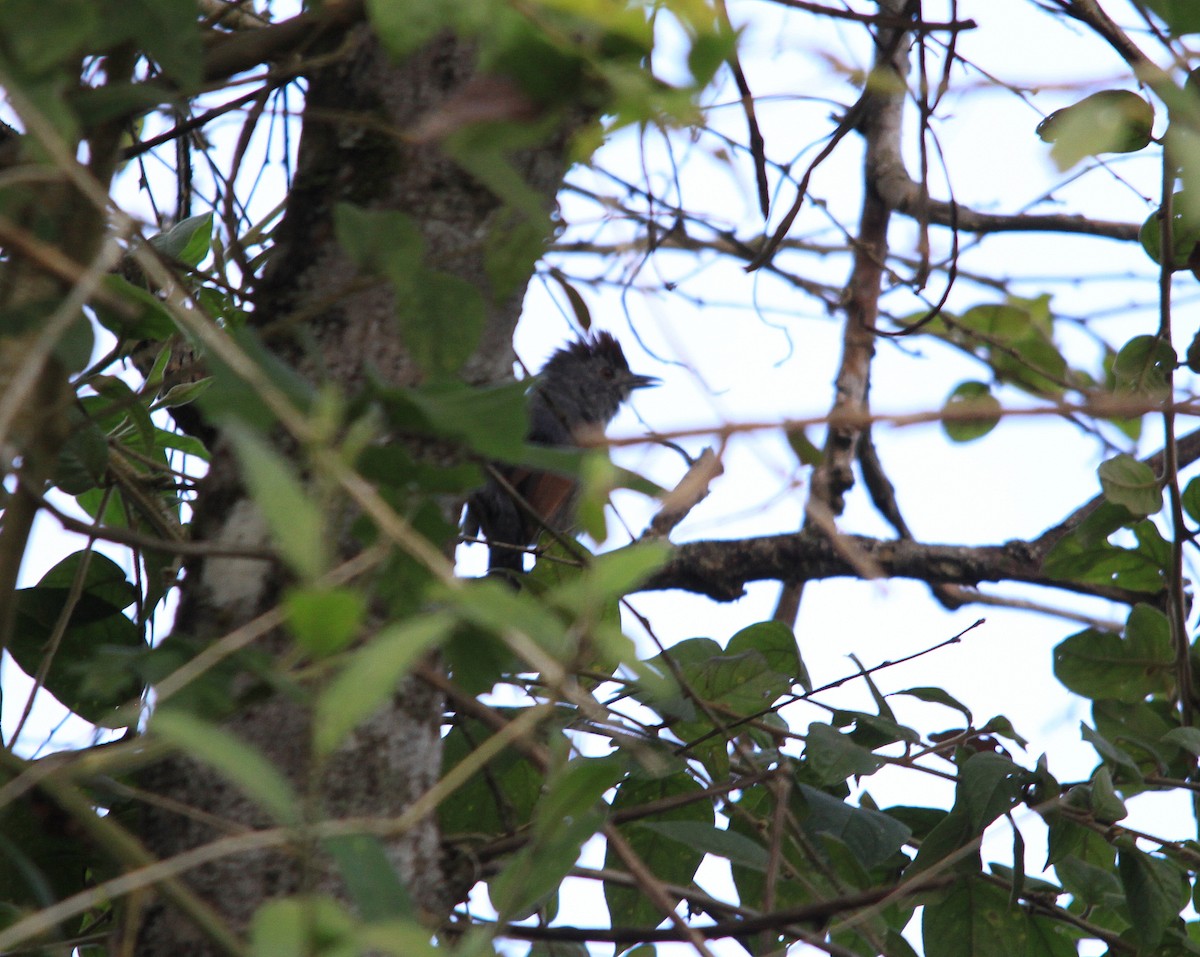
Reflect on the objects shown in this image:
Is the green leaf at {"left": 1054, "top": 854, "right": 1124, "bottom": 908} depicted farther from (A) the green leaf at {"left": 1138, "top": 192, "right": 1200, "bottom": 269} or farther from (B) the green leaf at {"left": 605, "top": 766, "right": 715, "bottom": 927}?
(A) the green leaf at {"left": 1138, "top": 192, "right": 1200, "bottom": 269}

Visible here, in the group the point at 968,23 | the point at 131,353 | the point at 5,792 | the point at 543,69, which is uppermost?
the point at 968,23

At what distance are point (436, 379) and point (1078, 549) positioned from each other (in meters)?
2.04

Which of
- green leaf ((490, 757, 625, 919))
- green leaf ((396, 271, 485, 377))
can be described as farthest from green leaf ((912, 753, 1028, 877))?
green leaf ((396, 271, 485, 377))

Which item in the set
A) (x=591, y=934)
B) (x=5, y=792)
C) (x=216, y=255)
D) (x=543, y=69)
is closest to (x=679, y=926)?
(x=591, y=934)

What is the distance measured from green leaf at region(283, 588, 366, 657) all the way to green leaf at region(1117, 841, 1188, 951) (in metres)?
1.63

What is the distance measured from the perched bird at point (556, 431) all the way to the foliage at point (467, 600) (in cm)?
191

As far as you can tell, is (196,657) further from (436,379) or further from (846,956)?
(846,956)

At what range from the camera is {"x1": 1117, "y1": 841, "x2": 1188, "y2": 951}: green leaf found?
1900 mm

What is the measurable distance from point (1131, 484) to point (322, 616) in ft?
6.76

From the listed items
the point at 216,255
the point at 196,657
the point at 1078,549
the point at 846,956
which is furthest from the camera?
the point at 1078,549

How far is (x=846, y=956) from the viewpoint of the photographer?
1474 mm

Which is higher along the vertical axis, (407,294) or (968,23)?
(968,23)

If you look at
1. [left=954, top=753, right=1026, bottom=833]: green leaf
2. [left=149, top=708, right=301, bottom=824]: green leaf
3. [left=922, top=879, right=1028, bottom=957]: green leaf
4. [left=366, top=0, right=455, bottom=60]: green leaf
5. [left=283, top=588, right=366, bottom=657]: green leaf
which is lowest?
[left=149, top=708, right=301, bottom=824]: green leaf

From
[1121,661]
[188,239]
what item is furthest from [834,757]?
[188,239]
